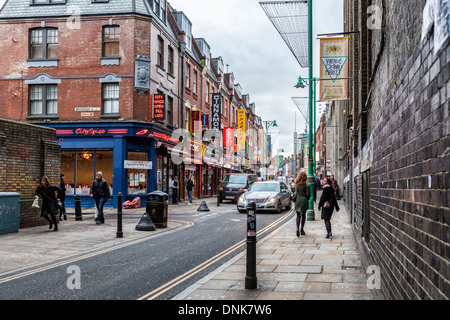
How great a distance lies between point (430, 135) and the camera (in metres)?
2.30

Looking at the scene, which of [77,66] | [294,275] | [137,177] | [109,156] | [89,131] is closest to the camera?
[294,275]

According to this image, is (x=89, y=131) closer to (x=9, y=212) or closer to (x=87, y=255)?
(x=9, y=212)

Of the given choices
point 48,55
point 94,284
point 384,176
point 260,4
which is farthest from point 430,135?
point 48,55

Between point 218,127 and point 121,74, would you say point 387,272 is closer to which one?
point 121,74

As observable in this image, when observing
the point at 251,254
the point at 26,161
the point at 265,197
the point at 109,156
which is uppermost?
the point at 109,156

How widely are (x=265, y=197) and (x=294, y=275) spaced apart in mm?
12287

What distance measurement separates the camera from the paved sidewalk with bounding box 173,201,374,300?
5672 mm

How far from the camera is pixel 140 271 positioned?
733 centimetres

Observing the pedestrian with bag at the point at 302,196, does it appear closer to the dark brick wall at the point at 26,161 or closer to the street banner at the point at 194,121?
the dark brick wall at the point at 26,161

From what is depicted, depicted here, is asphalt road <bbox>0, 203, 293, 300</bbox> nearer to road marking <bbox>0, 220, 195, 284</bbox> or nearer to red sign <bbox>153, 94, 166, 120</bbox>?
road marking <bbox>0, 220, 195, 284</bbox>

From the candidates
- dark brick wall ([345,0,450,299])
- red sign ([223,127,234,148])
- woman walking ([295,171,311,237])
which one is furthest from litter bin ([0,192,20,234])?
red sign ([223,127,234,148])

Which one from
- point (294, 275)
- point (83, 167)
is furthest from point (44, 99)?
point (294, 275)

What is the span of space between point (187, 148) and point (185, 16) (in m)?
9.71

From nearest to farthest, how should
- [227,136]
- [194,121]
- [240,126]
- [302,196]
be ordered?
1. [302,196]
2. [194,121]
3. [227,136]
4. [240,126]
